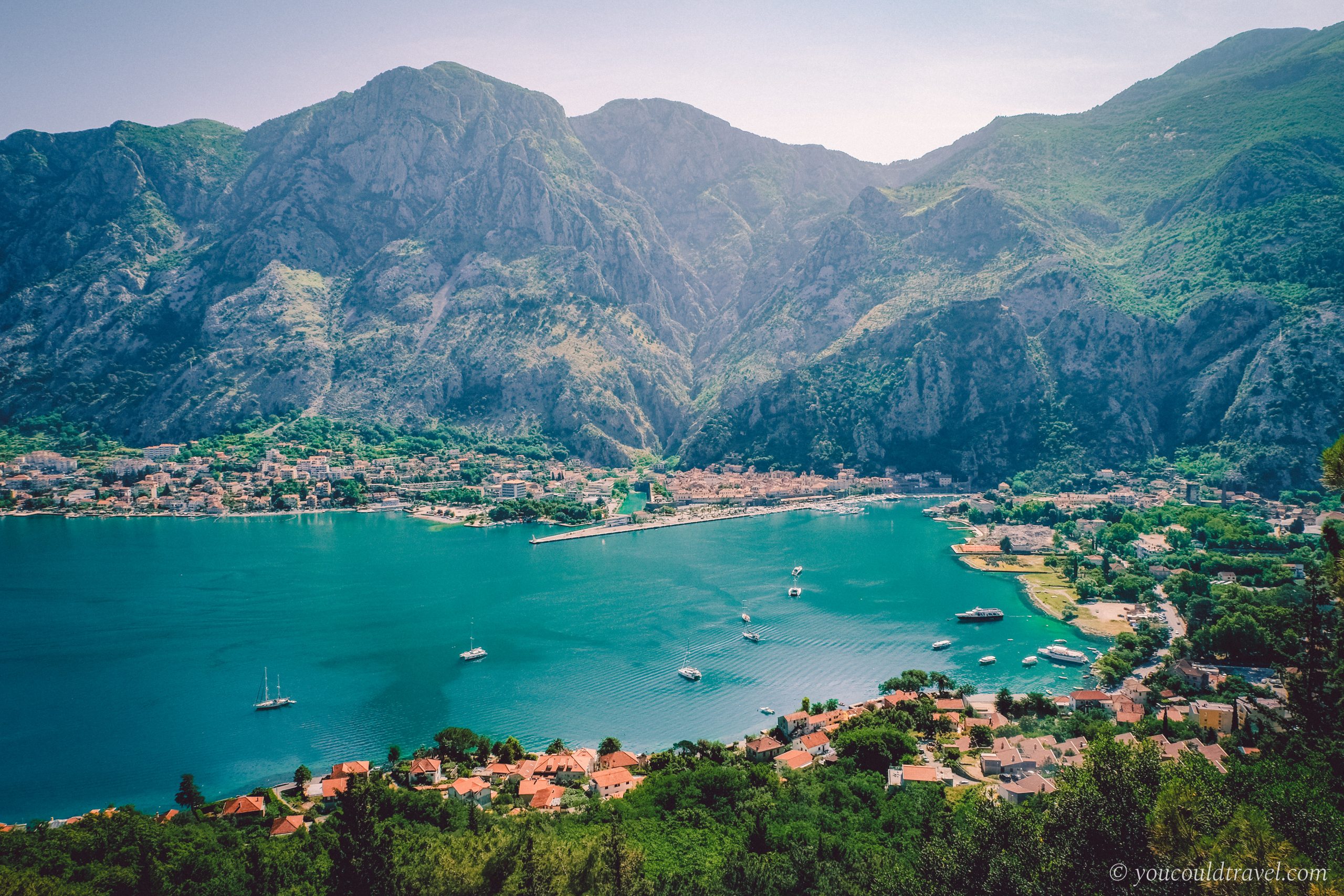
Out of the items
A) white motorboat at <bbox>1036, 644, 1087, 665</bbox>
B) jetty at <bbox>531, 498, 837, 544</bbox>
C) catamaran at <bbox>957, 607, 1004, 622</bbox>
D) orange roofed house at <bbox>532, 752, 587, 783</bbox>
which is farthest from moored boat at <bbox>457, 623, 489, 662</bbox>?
jetty at <bbox>531, 498, 837, 544</bbox>

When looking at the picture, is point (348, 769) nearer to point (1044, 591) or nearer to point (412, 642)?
point (412, 642)

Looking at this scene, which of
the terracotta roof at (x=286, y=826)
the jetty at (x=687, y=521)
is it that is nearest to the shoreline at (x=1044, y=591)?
the jetty at (x=687, y=521)

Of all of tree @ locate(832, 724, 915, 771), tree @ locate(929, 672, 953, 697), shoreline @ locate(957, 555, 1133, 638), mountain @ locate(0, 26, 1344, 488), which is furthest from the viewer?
mountain @ locate(0, 26, 1344, 488)

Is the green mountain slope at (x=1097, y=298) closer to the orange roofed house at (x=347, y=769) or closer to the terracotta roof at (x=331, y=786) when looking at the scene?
the orange roofed house at (x=347, y=769)

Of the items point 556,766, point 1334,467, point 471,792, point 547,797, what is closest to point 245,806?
point 471,792

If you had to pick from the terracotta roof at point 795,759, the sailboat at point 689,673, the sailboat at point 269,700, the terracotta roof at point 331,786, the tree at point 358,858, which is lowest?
the sailboat at point 689,673

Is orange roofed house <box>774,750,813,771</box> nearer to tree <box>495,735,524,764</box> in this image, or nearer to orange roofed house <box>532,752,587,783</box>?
orange roofed house <box>532,752,587,783</box>
